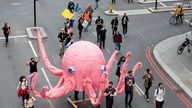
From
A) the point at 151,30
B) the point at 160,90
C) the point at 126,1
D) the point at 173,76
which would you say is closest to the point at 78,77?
the point at 160,90

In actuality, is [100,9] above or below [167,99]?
above

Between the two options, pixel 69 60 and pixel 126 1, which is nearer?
pixel 69 60

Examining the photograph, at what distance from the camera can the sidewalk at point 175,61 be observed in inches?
928

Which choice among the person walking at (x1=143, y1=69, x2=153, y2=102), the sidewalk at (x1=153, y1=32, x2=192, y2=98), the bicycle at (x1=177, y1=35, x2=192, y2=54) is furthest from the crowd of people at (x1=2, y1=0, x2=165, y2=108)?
the bicycle at (x1=177, y1=35, x2=192, y2=54)

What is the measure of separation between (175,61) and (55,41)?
812 centimetres

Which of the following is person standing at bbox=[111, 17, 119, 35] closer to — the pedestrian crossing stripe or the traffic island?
the traffic island

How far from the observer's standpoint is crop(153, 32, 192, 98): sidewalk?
77.3 feet

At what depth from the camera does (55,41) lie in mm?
29219

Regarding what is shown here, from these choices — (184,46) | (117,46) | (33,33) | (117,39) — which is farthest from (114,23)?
(33,33)

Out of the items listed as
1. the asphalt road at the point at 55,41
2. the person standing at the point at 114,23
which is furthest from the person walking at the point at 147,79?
the person standing at the point at 114,23

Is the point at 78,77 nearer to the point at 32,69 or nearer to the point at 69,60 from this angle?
the point at 69,60

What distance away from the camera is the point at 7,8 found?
1435 inches

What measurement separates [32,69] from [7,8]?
50.8 ft

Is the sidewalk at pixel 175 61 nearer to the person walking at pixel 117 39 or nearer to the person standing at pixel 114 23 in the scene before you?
the person walking at pixel 117 39
